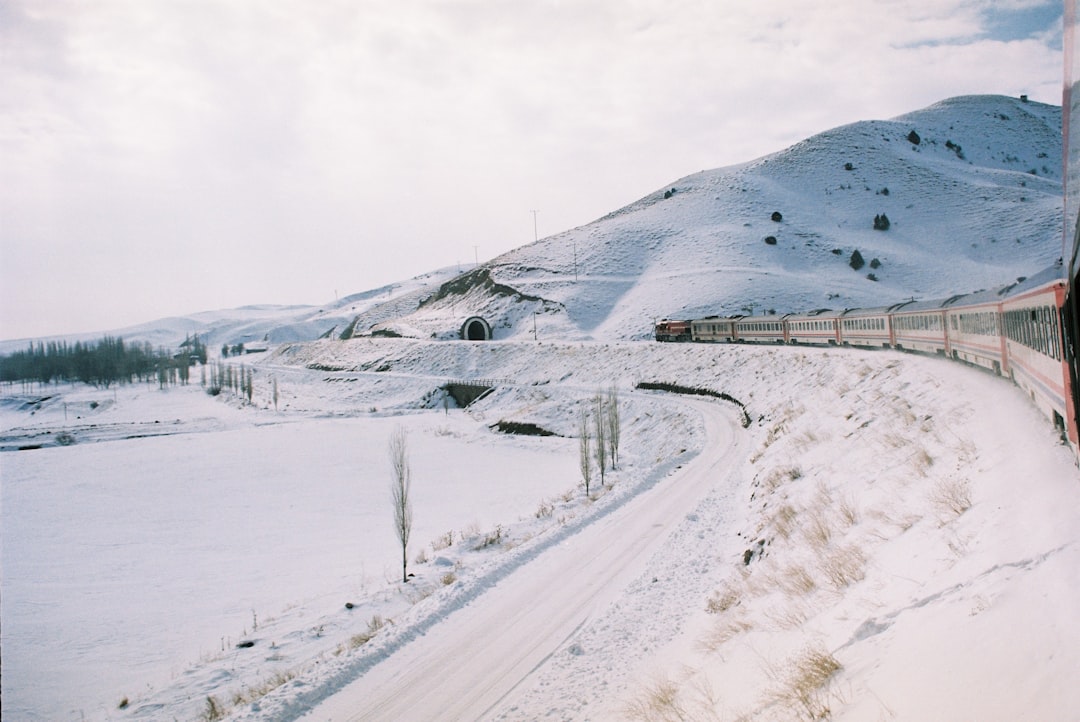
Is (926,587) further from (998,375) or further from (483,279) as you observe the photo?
(483,279)

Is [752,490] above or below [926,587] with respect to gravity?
below

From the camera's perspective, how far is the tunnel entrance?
104 m

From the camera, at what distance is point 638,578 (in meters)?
14.6

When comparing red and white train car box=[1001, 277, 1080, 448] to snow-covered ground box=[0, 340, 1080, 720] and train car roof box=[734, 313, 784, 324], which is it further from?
train car roof box=[734, 313, 784, 324]

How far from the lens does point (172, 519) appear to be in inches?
1190

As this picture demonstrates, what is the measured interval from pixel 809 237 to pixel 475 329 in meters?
67.2

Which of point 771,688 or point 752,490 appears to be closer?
point 771,688

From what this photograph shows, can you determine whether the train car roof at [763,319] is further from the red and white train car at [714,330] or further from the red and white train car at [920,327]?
the red and white train car at [920,327]

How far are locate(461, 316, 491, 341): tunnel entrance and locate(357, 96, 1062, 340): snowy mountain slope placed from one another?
2.92 meters

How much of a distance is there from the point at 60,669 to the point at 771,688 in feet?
56.5

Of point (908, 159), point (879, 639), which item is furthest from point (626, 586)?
point (908, 159)

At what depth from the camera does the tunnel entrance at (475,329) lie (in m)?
104

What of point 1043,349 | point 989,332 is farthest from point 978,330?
point 1043,349

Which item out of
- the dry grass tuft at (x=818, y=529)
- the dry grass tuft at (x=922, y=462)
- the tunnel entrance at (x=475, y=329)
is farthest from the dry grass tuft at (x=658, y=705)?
the tunnel entrance at (x=475, y=329)
